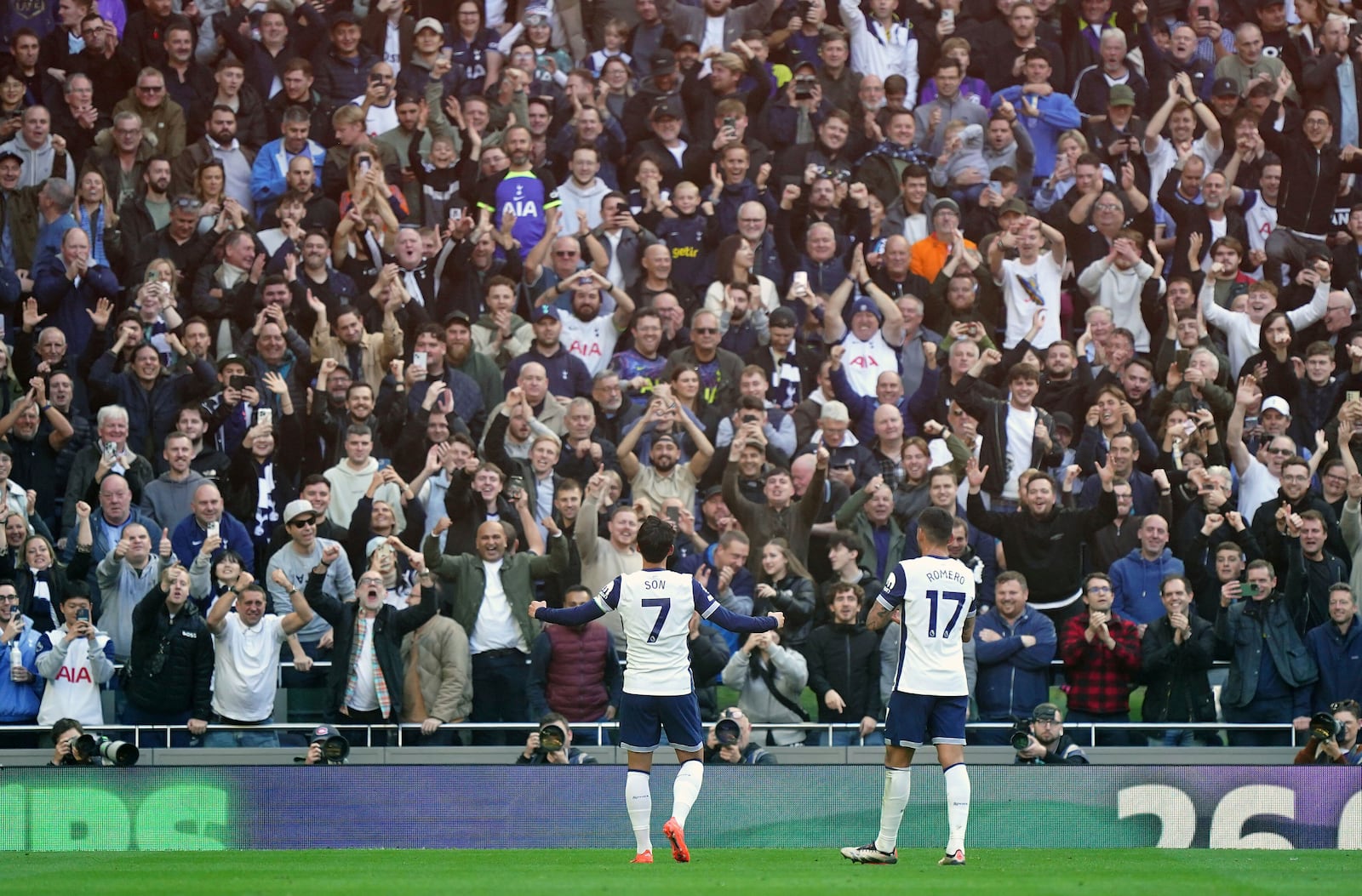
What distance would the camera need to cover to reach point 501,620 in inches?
615

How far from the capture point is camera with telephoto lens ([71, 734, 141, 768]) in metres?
13.5

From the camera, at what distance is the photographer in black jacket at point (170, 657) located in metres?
14.7

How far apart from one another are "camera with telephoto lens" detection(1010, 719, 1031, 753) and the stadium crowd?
45.1 inches

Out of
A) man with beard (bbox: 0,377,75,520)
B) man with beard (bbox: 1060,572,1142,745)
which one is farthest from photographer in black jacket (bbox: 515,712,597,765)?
man with beard (bbox: 0,377,75,520)

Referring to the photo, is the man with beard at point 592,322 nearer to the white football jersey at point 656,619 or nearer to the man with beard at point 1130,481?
the man with beard at point 1130,481

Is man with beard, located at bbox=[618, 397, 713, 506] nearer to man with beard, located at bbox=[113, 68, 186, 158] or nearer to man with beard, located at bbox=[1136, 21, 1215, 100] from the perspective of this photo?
man with beard, located at bbox=[113, 68, 186, 158]

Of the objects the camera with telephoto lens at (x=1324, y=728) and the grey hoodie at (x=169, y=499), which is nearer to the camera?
the camera with telephoto lens at (x=1324, y=728)

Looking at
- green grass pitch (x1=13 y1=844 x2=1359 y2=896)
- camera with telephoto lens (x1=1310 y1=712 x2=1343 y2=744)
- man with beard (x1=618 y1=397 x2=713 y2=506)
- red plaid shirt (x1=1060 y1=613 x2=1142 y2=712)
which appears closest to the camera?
green grass pitch (x1=13 y1=844 x2=1359 y2=896)

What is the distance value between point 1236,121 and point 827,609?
9060 mm

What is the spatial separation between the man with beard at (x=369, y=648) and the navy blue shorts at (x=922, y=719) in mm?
5252

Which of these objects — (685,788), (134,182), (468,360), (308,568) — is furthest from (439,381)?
(685,788)

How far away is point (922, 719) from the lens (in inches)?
427

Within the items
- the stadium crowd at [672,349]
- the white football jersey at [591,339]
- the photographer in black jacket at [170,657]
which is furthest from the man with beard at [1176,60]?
the photographer in black jacket at [170,657]

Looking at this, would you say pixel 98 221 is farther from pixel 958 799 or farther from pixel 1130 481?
pixel 958 799
